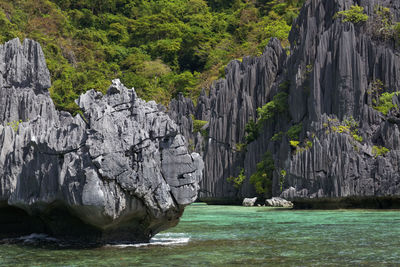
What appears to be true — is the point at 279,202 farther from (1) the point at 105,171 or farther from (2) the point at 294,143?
(1) the point at 105,171

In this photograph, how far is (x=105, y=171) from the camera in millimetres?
15039

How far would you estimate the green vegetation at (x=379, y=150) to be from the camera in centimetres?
3831

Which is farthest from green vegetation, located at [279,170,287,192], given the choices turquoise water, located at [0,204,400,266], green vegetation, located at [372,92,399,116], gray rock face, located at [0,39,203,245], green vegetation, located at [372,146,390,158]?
gray rock face, located at [0,39,203,245]

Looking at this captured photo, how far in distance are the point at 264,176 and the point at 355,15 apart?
16199mm

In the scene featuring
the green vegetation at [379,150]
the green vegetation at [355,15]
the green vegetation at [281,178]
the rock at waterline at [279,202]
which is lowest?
the rock at waterline at [279,202]

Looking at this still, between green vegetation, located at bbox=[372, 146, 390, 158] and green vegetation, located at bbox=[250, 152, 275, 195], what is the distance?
38.5ft

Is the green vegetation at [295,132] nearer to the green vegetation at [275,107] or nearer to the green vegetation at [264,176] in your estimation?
the green vegetation at [264,176]

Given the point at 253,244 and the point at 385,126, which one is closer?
the point at 253,244

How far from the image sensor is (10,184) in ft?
58.1

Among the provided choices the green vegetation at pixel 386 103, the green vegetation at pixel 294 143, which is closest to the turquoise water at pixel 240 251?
the green vegetation at pixel 386 103

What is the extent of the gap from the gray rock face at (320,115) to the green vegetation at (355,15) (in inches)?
20.0

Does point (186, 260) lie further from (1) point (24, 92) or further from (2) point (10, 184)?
(1) point (24, 92)

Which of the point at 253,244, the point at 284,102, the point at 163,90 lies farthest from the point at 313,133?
the point at 163,90

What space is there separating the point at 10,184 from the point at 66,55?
57.2 m
